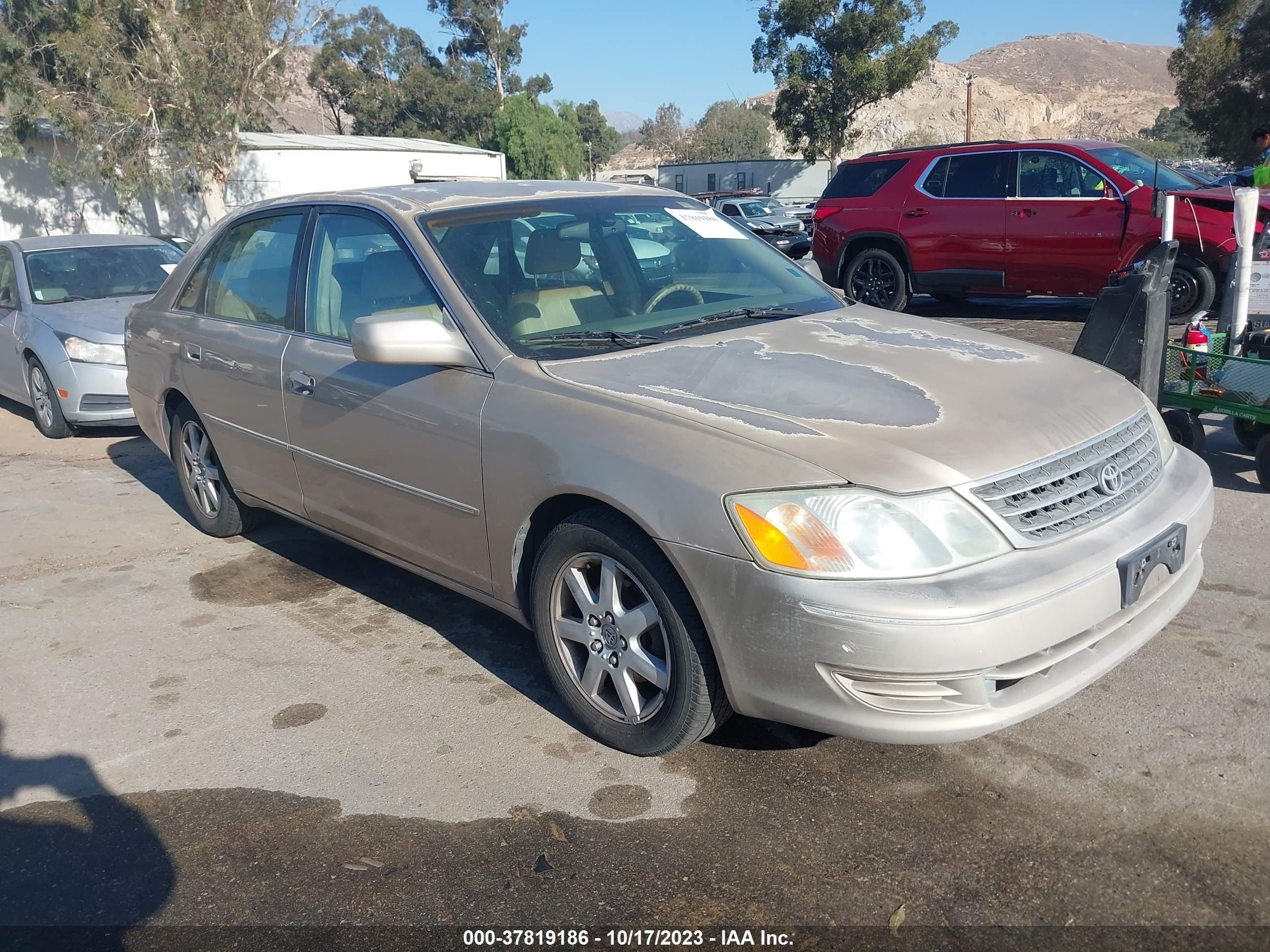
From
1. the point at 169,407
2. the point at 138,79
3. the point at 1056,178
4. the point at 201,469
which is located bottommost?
the point at 201,469

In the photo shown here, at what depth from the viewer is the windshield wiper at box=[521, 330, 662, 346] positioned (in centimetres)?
351

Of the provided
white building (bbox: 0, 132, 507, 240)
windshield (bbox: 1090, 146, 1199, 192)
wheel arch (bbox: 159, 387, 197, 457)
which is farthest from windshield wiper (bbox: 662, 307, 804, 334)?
white building (bbox: 0, 132, 507, 240)

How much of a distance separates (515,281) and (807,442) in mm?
1450

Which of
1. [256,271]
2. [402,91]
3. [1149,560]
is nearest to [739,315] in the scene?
[1149,560]

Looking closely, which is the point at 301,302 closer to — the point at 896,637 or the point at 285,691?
the point at 285,691

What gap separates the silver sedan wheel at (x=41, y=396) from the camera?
809 cm

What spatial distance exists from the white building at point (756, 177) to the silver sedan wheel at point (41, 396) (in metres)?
34.3

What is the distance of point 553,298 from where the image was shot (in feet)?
12.1

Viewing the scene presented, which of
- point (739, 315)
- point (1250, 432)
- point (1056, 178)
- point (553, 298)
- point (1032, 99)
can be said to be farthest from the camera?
point (1032, 99)

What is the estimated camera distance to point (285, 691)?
3.78m

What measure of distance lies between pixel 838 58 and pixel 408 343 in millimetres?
35179

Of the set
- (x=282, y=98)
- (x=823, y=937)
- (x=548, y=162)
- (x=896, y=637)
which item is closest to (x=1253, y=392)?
(x=896, y=637)

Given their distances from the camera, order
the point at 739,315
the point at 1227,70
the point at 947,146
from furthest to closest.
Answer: the point at 1227,70 < the point at 947,146 < the point at 739,315

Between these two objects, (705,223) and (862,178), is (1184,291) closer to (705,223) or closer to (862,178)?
(862,178)
